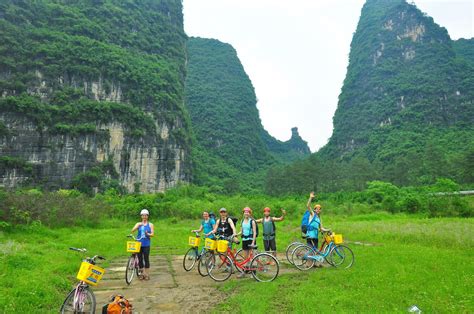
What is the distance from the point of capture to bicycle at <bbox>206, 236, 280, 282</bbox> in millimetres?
8039

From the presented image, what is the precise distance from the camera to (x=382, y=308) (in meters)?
5.52

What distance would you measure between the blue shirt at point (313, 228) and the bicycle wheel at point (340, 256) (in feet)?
2.10

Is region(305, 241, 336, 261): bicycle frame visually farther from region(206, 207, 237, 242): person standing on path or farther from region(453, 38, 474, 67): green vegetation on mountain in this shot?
region(453, 38, 474, 67): green vegetation on mountain

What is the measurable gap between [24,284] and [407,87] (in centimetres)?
10472

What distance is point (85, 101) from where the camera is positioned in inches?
2060

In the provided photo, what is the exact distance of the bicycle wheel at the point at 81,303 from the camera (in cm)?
548

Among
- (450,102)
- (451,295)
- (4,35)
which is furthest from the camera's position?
(450,102)

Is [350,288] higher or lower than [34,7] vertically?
lower

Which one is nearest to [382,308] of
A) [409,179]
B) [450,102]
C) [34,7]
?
[409,179]

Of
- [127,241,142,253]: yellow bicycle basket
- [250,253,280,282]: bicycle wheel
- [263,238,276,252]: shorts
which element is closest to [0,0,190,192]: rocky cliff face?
[127,241,142,253]: yellow bicycle basket

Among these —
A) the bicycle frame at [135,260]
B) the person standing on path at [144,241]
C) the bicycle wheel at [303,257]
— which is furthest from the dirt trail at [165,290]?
the bicycle wheel at [303,257]

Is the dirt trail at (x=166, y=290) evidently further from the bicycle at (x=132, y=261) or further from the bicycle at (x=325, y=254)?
the bicycle at (x=325, y=254)

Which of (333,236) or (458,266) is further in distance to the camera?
(333,236)

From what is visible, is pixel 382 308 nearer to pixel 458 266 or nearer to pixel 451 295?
pixel 451 295
